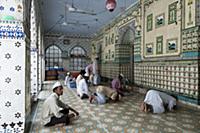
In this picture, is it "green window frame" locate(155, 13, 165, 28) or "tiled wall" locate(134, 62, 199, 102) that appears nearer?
"tiled wall" locate(134, 62, 199, 102)

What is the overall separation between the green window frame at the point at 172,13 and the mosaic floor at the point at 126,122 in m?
2.71

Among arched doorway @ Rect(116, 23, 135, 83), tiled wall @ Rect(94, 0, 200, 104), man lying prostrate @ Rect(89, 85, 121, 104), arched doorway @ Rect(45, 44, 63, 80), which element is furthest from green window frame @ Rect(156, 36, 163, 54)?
arched doorway @ Rect(45, 44, 63, 80)

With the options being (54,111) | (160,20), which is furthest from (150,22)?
(54,111)

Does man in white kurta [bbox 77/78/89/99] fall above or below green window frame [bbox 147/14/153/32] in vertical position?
below

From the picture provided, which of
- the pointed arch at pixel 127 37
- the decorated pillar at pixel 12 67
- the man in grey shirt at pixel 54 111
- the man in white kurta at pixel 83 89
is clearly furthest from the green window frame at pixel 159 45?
the decorated pillar at pixel 12 67

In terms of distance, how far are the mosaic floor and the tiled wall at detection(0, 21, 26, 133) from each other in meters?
0.51

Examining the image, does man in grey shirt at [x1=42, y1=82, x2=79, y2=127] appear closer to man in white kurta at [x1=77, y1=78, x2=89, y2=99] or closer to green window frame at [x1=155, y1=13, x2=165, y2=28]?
man in white kurta at [x1=77, y1=78, x2=89, y2=99]

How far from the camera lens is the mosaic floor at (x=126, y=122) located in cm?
307

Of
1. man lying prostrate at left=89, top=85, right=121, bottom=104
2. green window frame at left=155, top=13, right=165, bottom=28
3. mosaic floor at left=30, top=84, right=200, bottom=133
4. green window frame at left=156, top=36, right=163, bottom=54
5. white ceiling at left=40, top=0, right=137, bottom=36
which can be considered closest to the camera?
mosaic floor at left=30, top=84, right=200, bottom=133

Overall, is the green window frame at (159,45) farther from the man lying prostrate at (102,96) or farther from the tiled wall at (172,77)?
the man lying prostrate at (102,96)

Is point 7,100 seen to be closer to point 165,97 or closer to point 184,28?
point 165,97

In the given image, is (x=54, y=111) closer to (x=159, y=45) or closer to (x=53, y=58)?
(x=159, y=45)

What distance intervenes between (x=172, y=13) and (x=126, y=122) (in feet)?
12.4

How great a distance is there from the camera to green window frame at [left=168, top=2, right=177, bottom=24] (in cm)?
527
